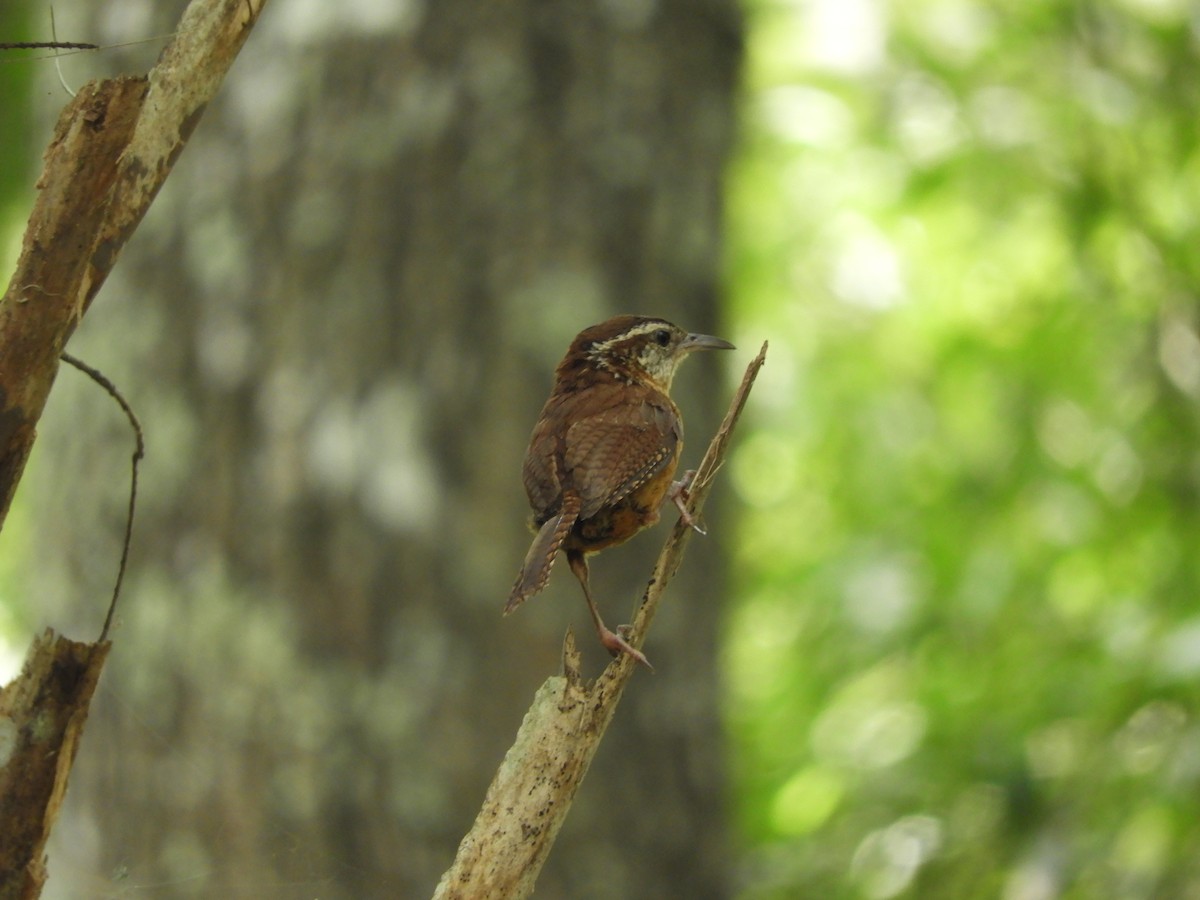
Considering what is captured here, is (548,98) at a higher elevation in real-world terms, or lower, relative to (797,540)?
lower

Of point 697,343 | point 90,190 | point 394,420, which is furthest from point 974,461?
point 90,190

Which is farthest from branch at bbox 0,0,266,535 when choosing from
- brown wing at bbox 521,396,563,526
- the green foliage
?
the green foliage

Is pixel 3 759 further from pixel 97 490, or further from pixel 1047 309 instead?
pixel 1047 309

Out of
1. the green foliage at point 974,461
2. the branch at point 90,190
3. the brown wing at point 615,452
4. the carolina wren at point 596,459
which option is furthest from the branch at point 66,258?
the green foliage at point 974,461

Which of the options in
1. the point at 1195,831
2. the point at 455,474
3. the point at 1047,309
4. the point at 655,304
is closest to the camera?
the point at 1195,831

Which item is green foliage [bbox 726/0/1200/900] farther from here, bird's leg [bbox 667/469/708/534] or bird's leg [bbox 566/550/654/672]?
bird's leg [bbox 566/550/654/672]

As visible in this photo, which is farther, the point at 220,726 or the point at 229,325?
the point at 229,325

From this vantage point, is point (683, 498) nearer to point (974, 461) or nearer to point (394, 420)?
point (394, 420)

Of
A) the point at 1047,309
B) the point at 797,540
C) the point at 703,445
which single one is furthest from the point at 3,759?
the point at 797,540
